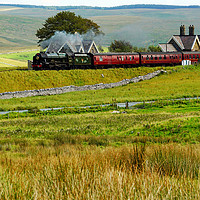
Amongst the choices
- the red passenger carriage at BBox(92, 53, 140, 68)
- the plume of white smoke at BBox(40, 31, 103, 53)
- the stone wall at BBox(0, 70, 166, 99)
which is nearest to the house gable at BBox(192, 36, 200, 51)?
the red passenger carriage at BBox(92, 53, 140, 68)

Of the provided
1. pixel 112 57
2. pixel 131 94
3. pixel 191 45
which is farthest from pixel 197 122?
pixel 191 45

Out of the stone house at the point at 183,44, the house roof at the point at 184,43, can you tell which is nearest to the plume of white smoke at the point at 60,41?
the stone house at the point at 183,44

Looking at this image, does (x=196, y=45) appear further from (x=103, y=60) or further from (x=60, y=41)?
(x=60, y=41)

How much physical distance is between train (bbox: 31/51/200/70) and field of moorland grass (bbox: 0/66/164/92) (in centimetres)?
262

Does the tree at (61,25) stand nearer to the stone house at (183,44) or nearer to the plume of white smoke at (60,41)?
the plume of white smoke at (60,41)

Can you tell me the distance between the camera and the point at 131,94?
170 ft

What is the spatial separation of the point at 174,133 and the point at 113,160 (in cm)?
1481

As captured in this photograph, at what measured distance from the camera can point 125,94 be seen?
170ft

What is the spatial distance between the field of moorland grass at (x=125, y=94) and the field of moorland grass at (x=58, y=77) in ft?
2.04

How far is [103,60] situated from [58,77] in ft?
39.7

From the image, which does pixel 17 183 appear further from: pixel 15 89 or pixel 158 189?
pixel 15 89

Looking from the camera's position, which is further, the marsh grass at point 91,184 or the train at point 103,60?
the train at point 103,60

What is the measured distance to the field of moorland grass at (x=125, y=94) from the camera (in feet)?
146

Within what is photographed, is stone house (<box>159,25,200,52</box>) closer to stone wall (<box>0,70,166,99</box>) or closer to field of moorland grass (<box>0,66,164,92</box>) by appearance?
field of moorland grass (<box>0,66,164,92</box>)
